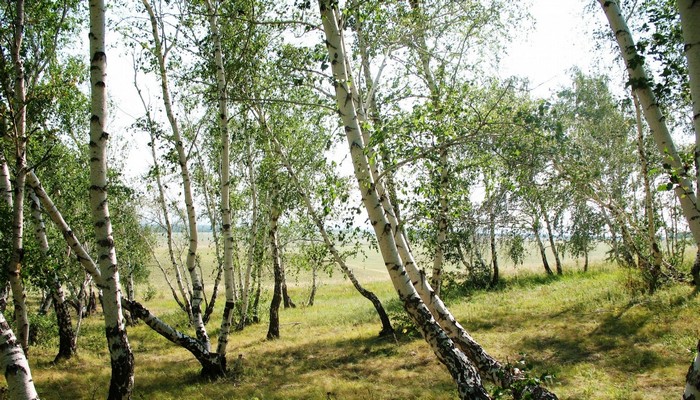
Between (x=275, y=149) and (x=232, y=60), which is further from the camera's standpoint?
(x=275, y=149)

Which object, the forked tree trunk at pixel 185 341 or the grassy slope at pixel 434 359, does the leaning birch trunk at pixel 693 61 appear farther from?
the forked tree trunk at pixel 185 341

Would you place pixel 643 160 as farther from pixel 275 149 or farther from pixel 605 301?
pixel 275 149

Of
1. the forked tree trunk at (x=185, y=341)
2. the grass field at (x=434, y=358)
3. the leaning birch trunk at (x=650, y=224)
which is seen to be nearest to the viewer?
the grass field at (x=434, y=358)

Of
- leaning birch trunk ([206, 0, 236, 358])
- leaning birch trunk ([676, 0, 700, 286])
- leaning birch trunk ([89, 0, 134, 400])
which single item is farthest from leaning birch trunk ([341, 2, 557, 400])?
leaning birch trunk ([206, 0, 236, 358])

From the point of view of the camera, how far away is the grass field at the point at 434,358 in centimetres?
841

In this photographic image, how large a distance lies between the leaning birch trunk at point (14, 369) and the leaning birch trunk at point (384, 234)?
11.9 ft

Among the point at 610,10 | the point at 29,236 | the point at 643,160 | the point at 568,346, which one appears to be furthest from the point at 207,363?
the point at 643,160

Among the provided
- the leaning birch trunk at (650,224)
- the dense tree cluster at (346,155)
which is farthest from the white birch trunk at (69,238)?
the leaning birch trunk at (650,224)

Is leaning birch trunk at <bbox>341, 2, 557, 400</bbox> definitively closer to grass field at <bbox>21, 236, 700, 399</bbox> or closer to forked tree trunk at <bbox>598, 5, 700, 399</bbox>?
grass field at <bbox>21, 236, 700, 399</bbox>

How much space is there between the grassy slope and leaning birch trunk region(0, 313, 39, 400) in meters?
5.07

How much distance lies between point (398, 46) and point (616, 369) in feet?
26.7

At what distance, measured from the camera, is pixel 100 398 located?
9.45 meters

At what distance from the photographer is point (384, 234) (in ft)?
17.1

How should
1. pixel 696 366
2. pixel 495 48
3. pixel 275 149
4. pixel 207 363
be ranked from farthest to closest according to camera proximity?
pixel 275 149, pixel 495 48, pixel 207 363, pixel 696 366
